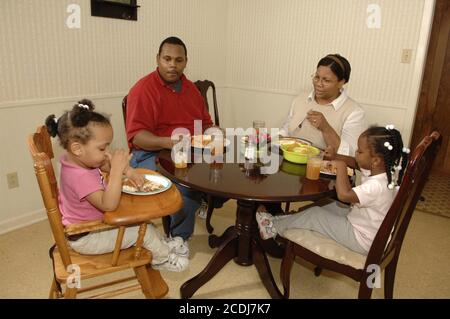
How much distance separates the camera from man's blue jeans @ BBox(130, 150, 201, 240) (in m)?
2.08

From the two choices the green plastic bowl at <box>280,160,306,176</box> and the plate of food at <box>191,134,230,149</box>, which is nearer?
the green plastic bowl at <box>280,160,306,176</box>

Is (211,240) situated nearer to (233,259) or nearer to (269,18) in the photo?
(233,259)

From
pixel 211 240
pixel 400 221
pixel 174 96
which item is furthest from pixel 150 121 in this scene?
pixel 400 221

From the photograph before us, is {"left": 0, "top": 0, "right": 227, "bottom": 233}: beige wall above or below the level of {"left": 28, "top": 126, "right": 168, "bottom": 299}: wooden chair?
above

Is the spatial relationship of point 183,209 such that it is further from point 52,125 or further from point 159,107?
point 52,125

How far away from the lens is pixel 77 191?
134 cm

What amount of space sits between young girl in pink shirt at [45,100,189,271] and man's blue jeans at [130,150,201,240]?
22.8 inches

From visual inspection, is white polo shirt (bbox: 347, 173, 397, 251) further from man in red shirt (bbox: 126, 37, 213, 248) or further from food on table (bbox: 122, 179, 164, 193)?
man in red shirt (bbox: 126, 37, 213, 248)

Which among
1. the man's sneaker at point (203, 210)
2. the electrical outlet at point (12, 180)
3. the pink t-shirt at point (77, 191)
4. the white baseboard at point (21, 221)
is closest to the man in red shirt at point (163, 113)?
the man's sneaker at point (203, 210)

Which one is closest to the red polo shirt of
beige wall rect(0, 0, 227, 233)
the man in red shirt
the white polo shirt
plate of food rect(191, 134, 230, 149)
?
the man in red shirt

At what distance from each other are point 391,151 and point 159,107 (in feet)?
4.47

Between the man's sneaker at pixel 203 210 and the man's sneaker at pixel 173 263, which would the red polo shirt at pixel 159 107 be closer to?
the man's sneaker at pixel 203 210

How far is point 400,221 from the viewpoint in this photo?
1509mm

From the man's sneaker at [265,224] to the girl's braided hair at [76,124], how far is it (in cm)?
97
